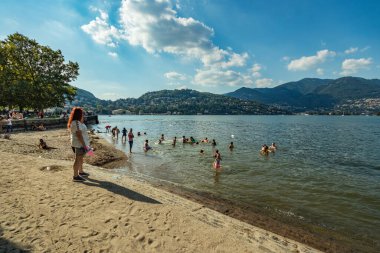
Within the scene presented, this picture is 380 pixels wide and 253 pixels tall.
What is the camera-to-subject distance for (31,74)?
5312cm

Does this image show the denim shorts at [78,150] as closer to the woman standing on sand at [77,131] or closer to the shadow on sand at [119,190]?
the woman standing on sand at [77,131]

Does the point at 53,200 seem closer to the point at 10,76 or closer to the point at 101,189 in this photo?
the point at 101,189

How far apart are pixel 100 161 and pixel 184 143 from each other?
750 inches

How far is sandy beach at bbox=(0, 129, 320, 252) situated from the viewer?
6.07 m

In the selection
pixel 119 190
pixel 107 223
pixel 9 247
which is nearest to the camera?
pixel 9 247

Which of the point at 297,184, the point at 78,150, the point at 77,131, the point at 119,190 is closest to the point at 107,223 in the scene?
the point at 119,190

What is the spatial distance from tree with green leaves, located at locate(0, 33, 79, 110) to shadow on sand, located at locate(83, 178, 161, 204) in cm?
4560

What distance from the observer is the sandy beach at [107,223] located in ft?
19.9

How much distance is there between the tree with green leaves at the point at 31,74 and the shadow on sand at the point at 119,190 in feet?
150

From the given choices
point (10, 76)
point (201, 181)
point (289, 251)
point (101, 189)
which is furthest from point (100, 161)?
point (10, 76)

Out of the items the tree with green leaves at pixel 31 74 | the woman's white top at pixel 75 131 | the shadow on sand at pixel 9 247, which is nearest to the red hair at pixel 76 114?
the woman's white top at pixel 75 131

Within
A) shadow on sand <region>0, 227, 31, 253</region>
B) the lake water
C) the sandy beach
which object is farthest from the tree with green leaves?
shadow on sand <region>0, 227, 31, 253</region>

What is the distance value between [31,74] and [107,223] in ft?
189

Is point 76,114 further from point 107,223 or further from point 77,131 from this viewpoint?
point 107,223
